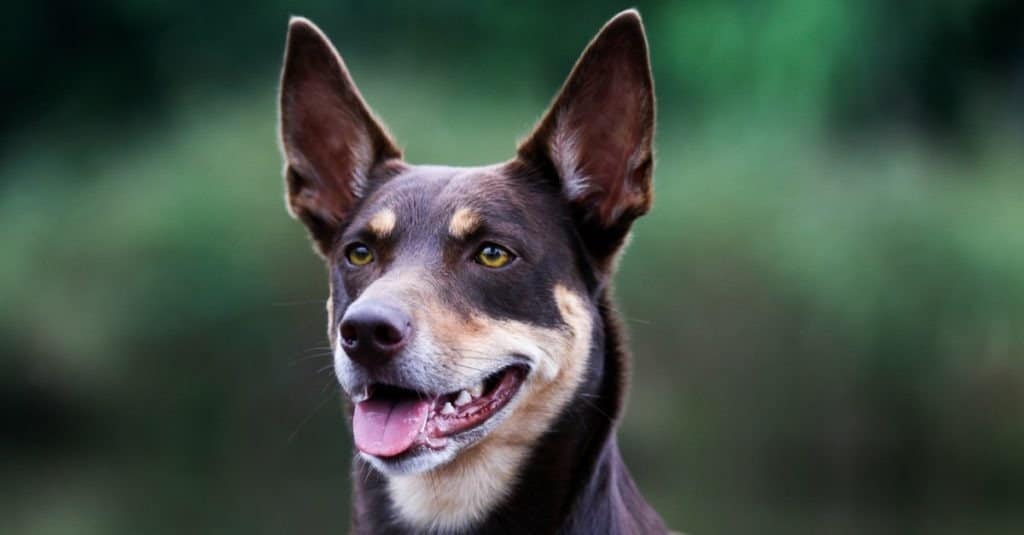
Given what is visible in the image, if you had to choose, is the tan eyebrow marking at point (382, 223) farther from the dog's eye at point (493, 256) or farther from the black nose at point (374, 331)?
the black nose at point (374, 331)

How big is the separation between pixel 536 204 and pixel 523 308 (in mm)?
369

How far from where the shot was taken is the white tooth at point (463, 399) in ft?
9.65

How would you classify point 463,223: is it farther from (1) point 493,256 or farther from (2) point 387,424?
(2) point 387,424

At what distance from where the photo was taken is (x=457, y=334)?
2895 millimetres

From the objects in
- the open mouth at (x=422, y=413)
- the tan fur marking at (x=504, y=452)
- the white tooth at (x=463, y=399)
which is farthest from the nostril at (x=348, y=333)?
the tan fur marking at (x=504, y=452)

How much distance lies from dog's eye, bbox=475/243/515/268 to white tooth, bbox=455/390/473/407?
1.19 ft

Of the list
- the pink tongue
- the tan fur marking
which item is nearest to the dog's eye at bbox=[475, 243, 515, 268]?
the tan fur marking

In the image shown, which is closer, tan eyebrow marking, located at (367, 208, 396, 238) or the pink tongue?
the pink tongue

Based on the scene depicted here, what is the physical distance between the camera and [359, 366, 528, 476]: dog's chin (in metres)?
2.81

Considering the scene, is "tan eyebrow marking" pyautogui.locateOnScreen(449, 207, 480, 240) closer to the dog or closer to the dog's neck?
the dog

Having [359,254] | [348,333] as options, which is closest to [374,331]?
[348,333]

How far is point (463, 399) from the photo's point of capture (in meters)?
2.95

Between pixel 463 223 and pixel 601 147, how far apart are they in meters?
0.53

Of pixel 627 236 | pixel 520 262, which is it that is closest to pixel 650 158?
pixel 627 236
